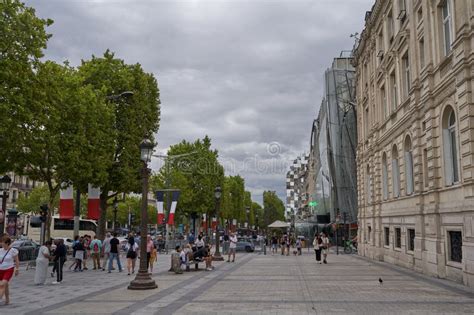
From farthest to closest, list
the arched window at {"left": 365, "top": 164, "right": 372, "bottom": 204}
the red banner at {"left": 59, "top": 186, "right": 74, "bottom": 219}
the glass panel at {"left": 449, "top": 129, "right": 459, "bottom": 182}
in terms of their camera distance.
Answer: the arched window at {"left": 365, "top": 164, "right": 372, "bottom": 204}
the red banner at {"left": 59, "top": 186, "right": 74, "bottom": 219}
the glass panel at {"left": 449, "top": 129, "right": 459, "bottom": 182}

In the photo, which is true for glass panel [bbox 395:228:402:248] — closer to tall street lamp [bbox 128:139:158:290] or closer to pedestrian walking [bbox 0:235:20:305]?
tall street lamp [bbox 128:139:158:290]

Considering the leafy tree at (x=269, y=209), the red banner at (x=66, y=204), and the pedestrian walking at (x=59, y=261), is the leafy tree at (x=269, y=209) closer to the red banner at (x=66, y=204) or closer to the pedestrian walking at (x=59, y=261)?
the red banner at (x=66, y=204)

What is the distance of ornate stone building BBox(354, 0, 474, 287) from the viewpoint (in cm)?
1515

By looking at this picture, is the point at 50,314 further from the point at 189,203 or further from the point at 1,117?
the point at 189,203

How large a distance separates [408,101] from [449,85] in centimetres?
509

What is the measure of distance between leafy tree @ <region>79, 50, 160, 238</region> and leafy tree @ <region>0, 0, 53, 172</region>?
11252 mm

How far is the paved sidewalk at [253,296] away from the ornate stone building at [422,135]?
197 centimetres

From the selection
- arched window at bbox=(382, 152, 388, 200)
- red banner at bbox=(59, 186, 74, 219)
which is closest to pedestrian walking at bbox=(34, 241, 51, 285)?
red banner at bbox=(59, 186, 74, 219)

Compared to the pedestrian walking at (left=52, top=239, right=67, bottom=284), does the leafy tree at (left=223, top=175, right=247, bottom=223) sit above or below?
above

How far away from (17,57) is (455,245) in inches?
656

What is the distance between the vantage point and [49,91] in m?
19.1

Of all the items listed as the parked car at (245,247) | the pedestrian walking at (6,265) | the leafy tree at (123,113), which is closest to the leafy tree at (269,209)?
the parked car at (245,247)

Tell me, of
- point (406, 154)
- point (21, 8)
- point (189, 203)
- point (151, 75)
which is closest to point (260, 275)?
point (406, 154)

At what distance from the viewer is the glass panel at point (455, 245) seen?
1606 centimetres
